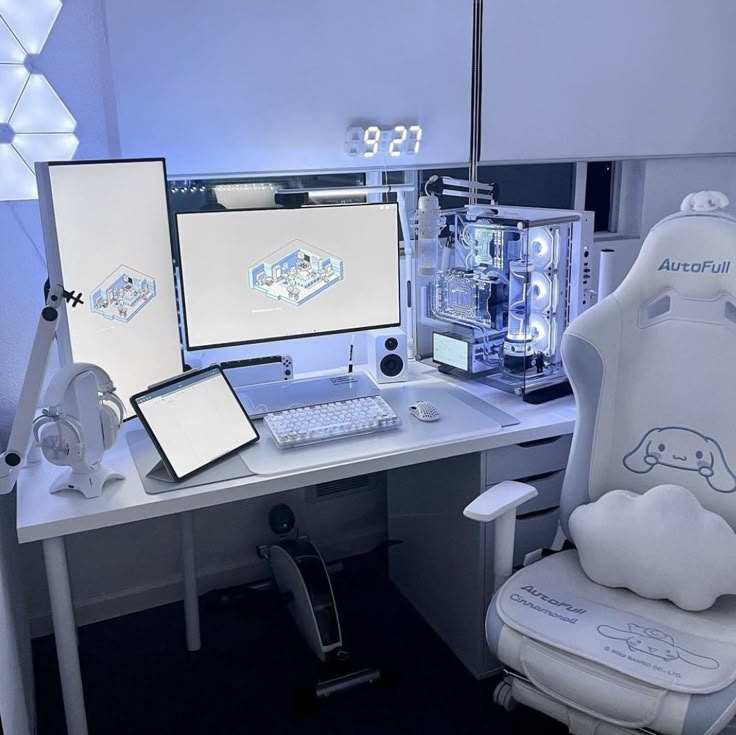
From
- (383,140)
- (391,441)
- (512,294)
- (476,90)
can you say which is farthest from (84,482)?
(476,90)

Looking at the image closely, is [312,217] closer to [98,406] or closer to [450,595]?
[98,406]

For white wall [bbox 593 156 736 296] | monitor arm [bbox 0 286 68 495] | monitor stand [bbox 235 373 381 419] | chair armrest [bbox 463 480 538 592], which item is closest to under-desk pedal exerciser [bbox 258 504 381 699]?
monitor stand [bbox 235 373 381 419]

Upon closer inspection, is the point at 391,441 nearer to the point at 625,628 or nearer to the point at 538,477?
the point at 538,477

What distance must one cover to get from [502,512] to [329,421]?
0.50 m

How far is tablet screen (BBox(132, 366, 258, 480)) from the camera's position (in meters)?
1.59

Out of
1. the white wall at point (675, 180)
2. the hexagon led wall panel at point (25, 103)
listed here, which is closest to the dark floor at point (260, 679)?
the hexagon led wall panel at point (25, 103)

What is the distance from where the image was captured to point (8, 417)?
2008mm

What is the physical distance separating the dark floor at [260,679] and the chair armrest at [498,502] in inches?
26.9

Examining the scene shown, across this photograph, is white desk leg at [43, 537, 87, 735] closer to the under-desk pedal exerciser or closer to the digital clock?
the under-desk pedal exerciser

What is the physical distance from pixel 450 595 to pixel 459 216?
1113 mm

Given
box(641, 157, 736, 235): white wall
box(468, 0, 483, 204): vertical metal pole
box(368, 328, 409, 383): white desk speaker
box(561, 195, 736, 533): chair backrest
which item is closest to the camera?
box(561, 195, 736, 533): chair backrest

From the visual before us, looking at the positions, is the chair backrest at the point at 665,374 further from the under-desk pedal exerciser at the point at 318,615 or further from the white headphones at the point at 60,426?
the white headphones at the point at 60,426

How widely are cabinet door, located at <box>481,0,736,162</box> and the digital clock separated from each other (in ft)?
0.93

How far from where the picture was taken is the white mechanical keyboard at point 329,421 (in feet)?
5.74
